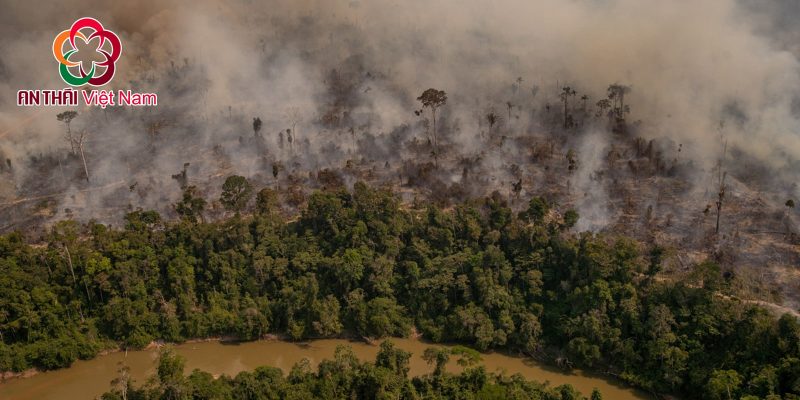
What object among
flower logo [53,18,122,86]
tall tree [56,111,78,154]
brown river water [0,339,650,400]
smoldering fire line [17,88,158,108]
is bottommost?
brown river water [0,339,650,400]

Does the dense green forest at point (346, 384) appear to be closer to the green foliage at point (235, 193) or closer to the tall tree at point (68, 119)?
the green foliage at point (235, 193)

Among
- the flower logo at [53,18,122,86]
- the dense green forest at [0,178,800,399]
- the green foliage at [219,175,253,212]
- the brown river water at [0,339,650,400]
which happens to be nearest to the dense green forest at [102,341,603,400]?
the dense green forest at [0,178,800,399]

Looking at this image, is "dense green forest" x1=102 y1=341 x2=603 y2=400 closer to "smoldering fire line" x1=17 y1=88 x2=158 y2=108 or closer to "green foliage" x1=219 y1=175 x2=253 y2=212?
"green foliage" x1=219 y1=175 x2=253 y2=212

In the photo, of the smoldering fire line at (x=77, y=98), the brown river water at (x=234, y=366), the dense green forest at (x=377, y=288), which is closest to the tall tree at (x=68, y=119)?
the smoldering fire line at (x=77, y=98)

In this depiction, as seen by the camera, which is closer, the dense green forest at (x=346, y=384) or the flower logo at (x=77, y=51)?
the dense green forest at (x=346, y=384)

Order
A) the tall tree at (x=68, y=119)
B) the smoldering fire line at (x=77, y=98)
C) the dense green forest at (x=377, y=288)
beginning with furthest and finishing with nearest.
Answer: the smoldering fire line at (x=77, y=98) < the tall tree at (x=68, y=119) < the dense green forest at (x=377, y=288)

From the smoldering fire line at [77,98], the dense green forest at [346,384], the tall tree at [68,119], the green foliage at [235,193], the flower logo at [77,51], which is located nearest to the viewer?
the dense green forest at [346,384]

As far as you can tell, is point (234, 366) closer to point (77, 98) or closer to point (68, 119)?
point (68, 119)
